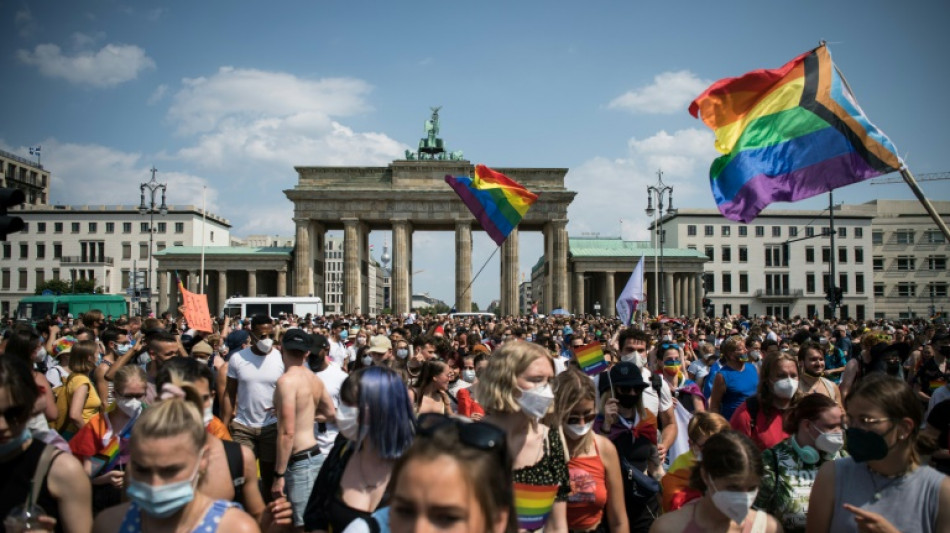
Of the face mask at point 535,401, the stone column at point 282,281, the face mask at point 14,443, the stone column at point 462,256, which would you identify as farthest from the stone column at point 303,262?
the face mask at point 535,401

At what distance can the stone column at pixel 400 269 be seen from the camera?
6688cm

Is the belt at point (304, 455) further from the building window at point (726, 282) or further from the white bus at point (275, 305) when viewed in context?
the building window at point (726, 282)

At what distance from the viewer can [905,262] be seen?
87.7 m

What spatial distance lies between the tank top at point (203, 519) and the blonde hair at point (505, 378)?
1.35 m

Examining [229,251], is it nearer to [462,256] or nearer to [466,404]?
[462,256]

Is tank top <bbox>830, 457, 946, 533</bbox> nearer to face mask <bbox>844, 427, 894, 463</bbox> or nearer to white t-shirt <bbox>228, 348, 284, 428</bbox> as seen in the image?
face mask <bbox>844, 427, 894, 463</bbox>

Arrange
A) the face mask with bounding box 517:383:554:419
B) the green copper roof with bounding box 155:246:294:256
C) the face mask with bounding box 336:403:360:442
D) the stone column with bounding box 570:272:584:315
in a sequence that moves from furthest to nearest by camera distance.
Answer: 1. the stone column with bounding box 570:272:584:315
2. the green copper roof with bounding box 155:246:294:256
3. the face mask with bounding box 517:383:554:419
4. the face mask with bounding box 336:403:360:442

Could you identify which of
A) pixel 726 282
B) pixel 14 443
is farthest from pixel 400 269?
pixel 14 443

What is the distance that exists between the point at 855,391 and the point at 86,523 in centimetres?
381

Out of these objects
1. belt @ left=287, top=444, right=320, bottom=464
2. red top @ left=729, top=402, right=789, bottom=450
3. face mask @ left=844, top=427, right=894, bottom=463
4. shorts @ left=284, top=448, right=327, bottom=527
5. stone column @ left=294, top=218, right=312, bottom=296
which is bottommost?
shorts @ left=284, top=448, right=327, bottom=527

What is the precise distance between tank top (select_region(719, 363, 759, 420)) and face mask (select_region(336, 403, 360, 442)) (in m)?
5.52

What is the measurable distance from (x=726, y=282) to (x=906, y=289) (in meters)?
23.1

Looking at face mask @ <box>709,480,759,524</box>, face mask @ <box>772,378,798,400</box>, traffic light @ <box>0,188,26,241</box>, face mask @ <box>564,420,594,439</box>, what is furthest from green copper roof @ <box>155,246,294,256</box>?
face mask @ <box>709,480,759,524</box>

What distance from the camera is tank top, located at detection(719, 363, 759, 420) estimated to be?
778 centimetres
